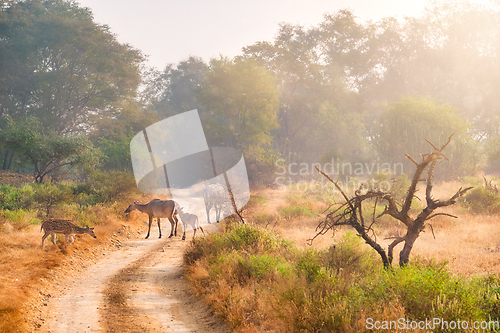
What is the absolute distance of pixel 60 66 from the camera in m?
33.4

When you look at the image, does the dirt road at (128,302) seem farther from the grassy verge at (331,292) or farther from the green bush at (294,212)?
the green bush at (294,212)

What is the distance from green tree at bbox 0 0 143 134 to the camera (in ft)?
97.7

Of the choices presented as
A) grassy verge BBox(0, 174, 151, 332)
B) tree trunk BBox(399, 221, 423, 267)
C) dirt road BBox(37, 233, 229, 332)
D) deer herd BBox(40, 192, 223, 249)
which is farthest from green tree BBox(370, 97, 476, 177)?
dirt road BBox(37, 233, 229, 332)

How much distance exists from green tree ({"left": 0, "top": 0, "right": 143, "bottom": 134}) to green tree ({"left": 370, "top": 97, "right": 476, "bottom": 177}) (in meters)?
26.2

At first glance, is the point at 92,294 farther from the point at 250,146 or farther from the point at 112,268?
the point at 250,146

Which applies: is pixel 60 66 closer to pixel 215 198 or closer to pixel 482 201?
pixel 215 198

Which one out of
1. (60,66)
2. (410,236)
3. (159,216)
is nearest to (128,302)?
(410,236)

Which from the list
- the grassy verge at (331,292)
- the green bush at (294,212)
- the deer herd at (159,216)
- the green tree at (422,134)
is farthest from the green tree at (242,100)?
the grassy verge at (331,292)

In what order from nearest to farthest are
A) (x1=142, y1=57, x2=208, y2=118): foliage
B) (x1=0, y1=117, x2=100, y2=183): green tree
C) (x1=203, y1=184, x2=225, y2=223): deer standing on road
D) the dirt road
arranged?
the dirt road
(x1=203, y1=184, x2=225, y2=223): deer standing on road
(x1=0, y1=117, x2=100, y2=183): green tree
(x1=142, y1=57, x2=208, y2=118): foliage

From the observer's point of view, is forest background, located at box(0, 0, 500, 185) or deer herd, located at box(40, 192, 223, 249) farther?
forest background, located at box(0, 0, 500, 185)

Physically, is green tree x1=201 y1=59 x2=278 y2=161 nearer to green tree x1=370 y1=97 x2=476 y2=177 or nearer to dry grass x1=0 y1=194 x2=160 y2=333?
green tree x1=370 y1=97 x2=476 y2=177

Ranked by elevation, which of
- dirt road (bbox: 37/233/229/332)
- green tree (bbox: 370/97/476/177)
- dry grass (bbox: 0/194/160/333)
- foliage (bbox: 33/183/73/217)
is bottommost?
dirt road (bbox: 37/233/229/332)

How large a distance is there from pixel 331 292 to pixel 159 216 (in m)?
9.73

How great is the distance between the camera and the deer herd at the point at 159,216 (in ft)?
33.9
